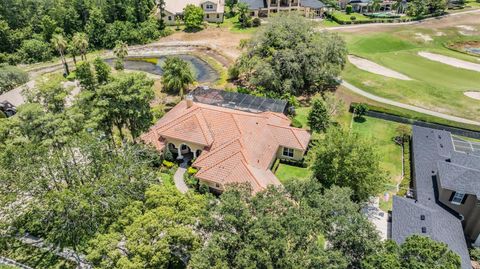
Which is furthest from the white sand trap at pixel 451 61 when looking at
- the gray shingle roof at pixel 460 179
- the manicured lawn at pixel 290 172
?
the manicured lawn at pixel 290 172

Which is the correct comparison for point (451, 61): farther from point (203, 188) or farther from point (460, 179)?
point (203, 188)

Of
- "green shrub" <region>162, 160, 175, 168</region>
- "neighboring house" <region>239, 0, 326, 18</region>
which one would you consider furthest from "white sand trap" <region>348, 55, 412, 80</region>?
"green shrub" <region>162, 160, 175, 168</region>

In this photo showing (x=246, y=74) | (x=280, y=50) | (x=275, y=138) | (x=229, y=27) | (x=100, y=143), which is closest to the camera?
(x=100, y=143)

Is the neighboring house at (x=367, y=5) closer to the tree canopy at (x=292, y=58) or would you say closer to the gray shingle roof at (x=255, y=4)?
the gray shingle roof at (x=255, y=4)

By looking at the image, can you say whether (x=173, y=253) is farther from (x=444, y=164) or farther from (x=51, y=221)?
(x=444, y=164)

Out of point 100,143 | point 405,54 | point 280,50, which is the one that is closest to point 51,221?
point 100,143

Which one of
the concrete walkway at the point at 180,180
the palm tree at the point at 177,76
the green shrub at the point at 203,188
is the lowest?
the concrete walkway at the point at 180,180

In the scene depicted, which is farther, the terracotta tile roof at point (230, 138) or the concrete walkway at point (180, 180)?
the concrete walkway at point (180, 180)
